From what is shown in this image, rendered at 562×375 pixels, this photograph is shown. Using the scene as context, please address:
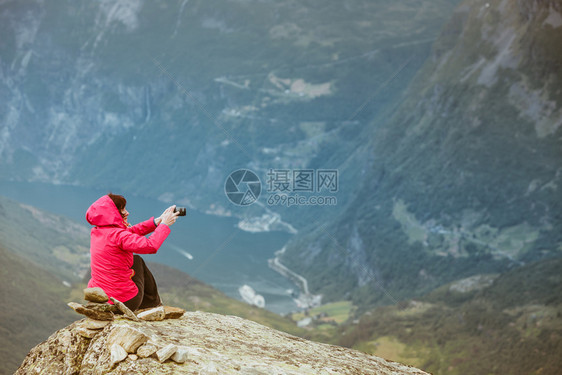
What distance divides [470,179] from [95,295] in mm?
161998

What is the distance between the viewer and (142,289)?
14.4 metres

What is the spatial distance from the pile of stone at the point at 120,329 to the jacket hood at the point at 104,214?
143 centimetres

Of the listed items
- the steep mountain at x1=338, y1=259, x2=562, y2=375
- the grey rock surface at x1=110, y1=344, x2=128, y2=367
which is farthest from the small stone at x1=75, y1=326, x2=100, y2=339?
the steep mountain at x1=338, y1=259, x2=562, y2=375

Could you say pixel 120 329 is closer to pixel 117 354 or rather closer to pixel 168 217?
pixel 117 354

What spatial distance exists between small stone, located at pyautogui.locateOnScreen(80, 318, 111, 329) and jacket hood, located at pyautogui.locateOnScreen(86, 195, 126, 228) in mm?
2015

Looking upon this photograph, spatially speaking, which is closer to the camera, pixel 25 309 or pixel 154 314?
Answer: pixel 154 314

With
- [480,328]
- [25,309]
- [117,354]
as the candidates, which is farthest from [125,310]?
[480,328]

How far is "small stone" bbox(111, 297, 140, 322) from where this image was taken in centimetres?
1302

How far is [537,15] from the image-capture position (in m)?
141

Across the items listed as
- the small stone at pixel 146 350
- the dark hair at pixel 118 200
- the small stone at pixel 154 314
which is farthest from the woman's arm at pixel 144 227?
the small stone at pixel 146 350

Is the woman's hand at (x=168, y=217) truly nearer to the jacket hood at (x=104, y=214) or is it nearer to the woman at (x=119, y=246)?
the woman at (x=119, y=246)

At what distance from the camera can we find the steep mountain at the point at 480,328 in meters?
69.3

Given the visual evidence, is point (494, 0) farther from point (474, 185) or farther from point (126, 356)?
point (126, 356)

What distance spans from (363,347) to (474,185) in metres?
92.3
